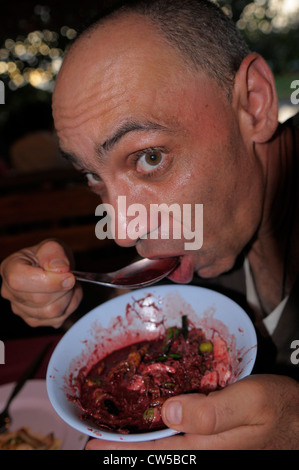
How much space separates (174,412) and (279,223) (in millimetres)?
1082

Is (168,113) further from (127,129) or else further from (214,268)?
(214,268)

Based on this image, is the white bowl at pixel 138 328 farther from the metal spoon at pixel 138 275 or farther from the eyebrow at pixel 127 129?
the eyebrow at pixel 127 129

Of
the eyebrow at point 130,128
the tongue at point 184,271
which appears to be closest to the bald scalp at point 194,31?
the eyebrow at point 130,128

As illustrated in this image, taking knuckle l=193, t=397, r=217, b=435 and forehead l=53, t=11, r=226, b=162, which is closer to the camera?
knuckle l=193, t=397, r=217, b=435

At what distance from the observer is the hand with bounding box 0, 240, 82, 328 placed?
1.44 m

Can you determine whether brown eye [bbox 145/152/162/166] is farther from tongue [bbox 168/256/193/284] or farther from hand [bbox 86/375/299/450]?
hand [bbox 86/375/299/450]

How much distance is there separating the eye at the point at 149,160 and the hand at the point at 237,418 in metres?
0.68

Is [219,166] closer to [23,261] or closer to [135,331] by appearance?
[135,331]

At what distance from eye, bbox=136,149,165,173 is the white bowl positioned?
443mm

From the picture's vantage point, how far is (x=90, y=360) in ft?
4.47

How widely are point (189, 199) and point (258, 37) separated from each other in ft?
20.5

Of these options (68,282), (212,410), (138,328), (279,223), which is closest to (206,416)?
(212,410)

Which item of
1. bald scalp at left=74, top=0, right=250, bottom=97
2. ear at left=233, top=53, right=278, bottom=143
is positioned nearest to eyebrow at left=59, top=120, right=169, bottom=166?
bald scalp at left=74, top=0, right=250, bottom=97

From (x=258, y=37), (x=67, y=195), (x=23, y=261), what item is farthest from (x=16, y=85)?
(x=23, y=261)
